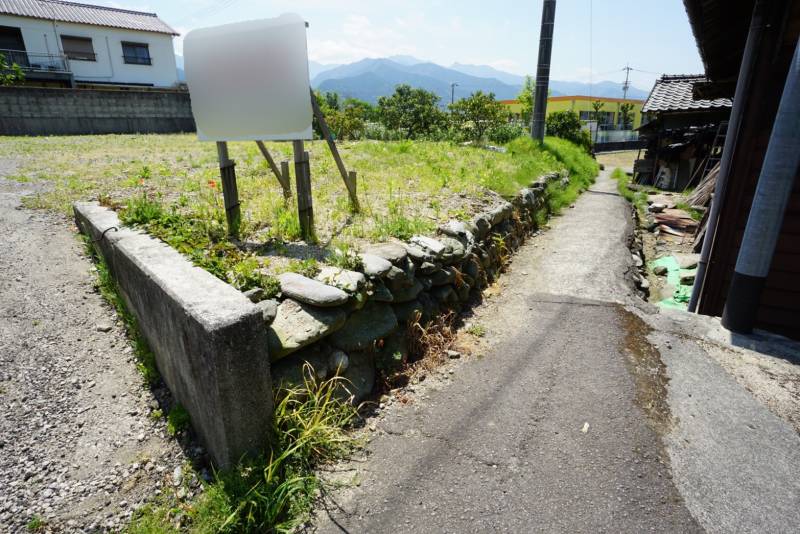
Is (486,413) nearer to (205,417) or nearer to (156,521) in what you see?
(205,417)

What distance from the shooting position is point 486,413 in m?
3.24

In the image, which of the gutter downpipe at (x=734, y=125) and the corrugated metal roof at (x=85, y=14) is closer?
the gutter downpipe at (x=734, y=125)

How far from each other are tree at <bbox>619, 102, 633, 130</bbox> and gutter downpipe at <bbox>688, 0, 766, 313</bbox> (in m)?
56.5

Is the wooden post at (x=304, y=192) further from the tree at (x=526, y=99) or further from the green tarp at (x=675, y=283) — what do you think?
the tree at (x=526, y=99)

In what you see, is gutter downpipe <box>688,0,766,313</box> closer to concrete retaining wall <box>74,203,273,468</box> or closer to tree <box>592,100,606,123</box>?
concrete retaining wall <box>74,203,273,468</box>

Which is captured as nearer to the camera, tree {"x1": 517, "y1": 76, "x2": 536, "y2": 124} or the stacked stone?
the stacked stone

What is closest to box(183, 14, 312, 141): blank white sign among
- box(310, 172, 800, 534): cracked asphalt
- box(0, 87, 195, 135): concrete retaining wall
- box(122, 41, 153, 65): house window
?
box(310, 172, 800, 534): cracked asphalt

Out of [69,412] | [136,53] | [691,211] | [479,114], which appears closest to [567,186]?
[691,211]

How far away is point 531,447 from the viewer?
288 centimetres

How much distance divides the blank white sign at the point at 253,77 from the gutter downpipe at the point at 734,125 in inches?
178

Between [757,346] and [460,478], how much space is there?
3.36 m

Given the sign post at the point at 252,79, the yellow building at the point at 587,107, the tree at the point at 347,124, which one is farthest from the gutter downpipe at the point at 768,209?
the yellow building at the point at 587,107

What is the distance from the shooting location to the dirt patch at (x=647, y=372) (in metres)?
3.10

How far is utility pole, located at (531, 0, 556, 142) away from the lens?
42.1ft
